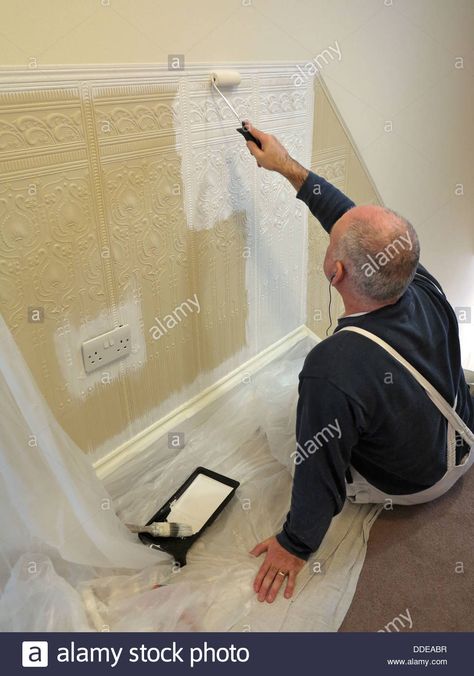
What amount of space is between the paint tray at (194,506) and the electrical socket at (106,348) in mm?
453

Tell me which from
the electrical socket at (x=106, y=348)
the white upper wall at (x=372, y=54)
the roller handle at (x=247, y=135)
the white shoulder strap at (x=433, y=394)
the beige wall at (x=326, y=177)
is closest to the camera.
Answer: the white upper wall at (x=372, y=54)

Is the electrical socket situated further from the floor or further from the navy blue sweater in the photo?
the floor

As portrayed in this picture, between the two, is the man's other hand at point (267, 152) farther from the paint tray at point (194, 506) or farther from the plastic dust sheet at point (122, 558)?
the paint tray at point (194, 506)

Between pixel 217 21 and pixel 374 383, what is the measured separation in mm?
986

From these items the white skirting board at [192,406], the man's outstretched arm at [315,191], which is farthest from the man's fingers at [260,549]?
the man's outstretched arm at [315,191]

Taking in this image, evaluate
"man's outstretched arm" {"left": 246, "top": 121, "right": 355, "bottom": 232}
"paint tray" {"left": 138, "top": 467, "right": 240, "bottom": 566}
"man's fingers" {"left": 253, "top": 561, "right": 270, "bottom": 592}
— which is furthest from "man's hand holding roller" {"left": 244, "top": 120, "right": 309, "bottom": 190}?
"man's fingers" {"left": 253, "top": 561, "right": 270, "bottom": 592}

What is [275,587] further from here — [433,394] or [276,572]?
[433,394]

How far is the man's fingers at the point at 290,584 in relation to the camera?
109 cm

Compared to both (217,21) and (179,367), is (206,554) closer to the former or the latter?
(179,367)

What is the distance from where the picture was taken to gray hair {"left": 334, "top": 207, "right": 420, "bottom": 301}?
101cm

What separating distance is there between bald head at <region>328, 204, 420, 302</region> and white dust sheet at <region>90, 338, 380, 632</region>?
637mm

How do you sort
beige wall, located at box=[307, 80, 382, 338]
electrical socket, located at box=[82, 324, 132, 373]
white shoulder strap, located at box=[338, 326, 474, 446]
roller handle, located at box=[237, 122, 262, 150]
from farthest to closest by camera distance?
1. beige wall, located at box=[307, 80, 382, 338]
2. roller handle, located at box=[237, 122, 262, 150]
3. electrical socket, located at box=[82, 324, 132, 373]
4. white shoulder strap, located at box=[338, 326, 474, 446]

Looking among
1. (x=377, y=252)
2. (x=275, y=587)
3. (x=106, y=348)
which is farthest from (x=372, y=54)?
(x=275, y=587)

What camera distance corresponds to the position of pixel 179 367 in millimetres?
1465
